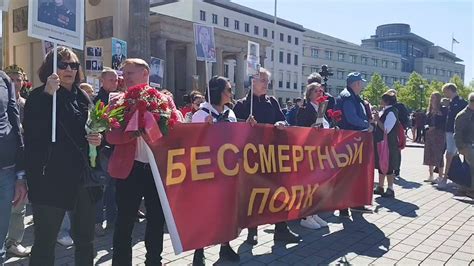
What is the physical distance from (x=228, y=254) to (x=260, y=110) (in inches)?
72.1

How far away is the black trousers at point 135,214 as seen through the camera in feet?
11.6

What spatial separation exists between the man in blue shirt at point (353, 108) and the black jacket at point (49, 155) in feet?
15.2

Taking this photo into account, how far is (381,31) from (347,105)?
13530 centimetres

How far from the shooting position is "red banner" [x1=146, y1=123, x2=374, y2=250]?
12.7ft

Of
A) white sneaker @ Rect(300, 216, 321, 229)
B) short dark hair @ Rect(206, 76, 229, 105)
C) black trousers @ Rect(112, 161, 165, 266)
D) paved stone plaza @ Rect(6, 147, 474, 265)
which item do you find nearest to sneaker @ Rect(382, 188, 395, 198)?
paved stone plaza @ Rect(6, 147, 474, 265)

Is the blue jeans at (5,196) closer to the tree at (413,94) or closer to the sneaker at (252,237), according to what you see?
the sneaker at (252,237)

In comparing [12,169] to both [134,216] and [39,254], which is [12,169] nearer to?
[39,254]

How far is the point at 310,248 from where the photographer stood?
5.07 metres

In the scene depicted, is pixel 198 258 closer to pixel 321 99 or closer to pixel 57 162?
pixel 57 162

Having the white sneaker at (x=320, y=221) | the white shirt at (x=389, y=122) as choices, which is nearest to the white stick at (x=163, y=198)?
the white sneaker at (x=320, y=221)

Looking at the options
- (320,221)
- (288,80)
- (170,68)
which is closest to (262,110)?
(320,221)

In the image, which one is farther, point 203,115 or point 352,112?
point 352,112

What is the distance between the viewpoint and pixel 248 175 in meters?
4.54

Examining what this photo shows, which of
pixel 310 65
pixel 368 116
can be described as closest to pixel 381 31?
pixel 310 65
